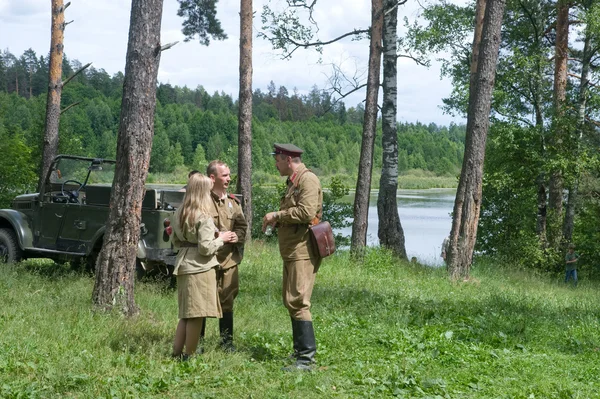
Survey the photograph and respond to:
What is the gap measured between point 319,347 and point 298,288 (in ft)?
3.80

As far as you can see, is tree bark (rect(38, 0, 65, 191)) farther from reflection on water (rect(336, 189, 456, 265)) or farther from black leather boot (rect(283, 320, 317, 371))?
black leather boot (rect(283, 320, 317, 371))

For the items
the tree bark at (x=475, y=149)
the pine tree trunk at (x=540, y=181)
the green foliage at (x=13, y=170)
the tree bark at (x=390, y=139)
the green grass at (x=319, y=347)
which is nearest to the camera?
the green grass at (x=319, y=347)

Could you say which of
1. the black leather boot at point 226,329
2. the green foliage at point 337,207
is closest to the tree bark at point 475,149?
the black leather boot at point 226,329

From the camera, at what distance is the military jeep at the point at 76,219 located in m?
10.4

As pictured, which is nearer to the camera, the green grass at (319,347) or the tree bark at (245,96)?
the green grass at (319,347)

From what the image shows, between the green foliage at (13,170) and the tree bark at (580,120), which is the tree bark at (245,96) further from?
the green foliage at (13,170)

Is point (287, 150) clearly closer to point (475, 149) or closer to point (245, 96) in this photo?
point (475, 149)

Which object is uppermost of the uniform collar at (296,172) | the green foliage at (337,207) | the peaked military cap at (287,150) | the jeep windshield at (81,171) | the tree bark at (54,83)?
the tree bark at (54,83)

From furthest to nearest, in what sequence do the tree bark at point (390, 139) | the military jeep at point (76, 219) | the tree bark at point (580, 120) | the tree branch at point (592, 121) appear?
the tree branch at point (592, 121), the tree bark at point (580, 120), the tree bark at point (390, 139), the military jeep at point (76, 219)

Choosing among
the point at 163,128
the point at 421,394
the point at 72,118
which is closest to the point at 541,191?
the point at 421,394

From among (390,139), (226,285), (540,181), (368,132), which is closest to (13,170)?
(390,139)

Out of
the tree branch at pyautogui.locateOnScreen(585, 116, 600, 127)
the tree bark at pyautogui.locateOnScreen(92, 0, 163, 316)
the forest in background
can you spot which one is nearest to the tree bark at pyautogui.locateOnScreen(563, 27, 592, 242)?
the tree branch at pyautogui.locateOnScreen(585, 116, 600, 127)

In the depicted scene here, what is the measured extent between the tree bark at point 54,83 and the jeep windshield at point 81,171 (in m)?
7.10

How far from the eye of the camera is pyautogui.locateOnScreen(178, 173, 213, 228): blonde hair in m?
6.43
